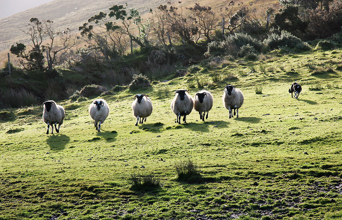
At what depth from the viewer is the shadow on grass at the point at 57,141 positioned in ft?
49.2

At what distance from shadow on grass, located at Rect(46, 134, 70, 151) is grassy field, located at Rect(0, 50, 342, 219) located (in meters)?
0.06

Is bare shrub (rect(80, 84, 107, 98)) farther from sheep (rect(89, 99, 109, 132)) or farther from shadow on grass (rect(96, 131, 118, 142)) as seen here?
shadow on grass (rect(96, 131, 118, 142))

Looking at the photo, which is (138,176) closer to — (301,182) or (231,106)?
(301,182)

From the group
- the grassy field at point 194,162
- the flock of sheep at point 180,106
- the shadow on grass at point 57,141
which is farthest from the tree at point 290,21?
the shadow on grass at point 57,141

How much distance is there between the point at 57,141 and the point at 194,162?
852 cm

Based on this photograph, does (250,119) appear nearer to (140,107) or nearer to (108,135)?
(140,107)

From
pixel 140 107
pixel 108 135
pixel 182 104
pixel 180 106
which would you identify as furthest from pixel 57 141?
pixel 182 104

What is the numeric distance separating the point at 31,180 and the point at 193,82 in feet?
76.1

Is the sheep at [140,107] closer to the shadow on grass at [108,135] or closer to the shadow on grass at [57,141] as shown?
the shadow on grass at [108,135]

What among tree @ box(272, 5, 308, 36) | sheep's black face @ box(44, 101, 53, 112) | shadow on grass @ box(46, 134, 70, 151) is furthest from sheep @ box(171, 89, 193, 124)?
tree @ box(272, 5, 308, 36)

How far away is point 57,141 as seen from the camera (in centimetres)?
1631

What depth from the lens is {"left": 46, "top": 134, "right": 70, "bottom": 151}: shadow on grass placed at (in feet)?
49.2

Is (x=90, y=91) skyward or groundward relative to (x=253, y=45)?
groundward

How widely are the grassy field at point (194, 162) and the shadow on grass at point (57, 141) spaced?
2.3 inches
